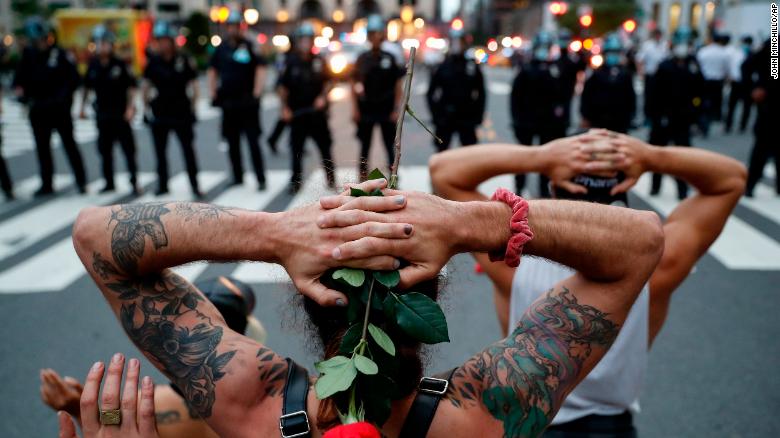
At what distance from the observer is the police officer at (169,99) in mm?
7715

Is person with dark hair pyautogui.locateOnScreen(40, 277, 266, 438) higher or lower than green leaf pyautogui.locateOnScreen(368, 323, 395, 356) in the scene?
lower

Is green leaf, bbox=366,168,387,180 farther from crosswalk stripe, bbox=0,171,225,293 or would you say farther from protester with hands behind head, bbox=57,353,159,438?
crosswalk stripe, bbox=0,171,225,293

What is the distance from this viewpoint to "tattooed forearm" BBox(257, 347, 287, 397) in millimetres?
1373

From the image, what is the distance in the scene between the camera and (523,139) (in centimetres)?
798

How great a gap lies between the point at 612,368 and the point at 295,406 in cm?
103

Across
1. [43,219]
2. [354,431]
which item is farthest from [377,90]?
[354,431]

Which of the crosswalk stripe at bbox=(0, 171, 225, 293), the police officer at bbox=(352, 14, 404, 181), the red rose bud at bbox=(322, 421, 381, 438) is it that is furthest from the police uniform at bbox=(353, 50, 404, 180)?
the red rose bud at bbox=(322, 421, 381, 438)

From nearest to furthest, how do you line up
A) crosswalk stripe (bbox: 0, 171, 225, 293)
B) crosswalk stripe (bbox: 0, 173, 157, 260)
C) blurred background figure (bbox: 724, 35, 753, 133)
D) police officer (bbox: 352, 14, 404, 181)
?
crosswalk stripe (bbox: 0, 171, 225, 293) < crosswalk stripe (bbox: 0, 173, 157, 260) < police officer (bbox: 352, 14, 404, 181) < blurred background figure (bbox: 724, 35, 753, 133)

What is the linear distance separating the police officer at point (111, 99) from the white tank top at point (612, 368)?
7094 mm

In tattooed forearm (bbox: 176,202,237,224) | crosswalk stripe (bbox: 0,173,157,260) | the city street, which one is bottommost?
the city street

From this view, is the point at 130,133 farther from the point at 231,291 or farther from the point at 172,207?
the point at 172,207

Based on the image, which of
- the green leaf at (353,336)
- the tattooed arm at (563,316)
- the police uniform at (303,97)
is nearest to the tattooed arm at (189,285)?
the green leaf at (353,336)

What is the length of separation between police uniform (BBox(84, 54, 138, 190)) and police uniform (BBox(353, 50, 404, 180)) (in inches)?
116

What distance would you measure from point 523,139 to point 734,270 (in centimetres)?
318
